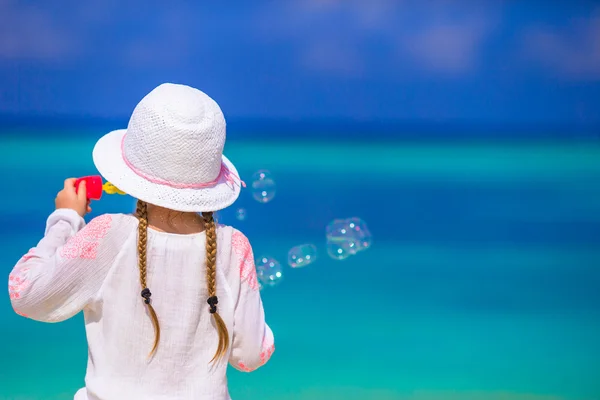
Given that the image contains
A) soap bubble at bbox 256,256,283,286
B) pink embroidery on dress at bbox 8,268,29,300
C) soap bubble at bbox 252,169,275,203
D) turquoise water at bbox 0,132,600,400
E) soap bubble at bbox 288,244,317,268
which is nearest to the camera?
pink embroidery on dress at bbox 8,268,29,300

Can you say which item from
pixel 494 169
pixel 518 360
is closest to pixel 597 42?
pixel 494 169

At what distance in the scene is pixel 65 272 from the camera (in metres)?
1.23

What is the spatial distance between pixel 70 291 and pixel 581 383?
2584 millimetres

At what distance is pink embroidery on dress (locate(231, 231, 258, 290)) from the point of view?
4.40ft

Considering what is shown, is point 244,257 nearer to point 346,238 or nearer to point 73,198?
point 73,198

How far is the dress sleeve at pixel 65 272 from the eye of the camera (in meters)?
1.22

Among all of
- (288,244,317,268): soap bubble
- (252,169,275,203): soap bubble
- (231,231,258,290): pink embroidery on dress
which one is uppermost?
(252,169,275,203): soap bubble

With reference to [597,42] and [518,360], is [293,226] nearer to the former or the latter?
[518,360]

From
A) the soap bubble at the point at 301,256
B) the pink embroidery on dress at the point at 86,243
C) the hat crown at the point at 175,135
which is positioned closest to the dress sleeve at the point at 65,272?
the pink embroidery on dress at the point at 86,243

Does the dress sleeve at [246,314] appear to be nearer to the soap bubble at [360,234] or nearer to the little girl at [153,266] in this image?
the little girl at [153,266]

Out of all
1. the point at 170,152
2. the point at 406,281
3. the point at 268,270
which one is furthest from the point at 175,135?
the point at 406,281

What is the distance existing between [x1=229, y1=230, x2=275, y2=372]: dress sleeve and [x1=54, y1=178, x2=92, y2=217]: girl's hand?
233mm

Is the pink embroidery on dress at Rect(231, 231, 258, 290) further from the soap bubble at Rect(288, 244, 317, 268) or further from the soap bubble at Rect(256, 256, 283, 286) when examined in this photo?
the soap bubble at Rect(288, 244, 317, 268)

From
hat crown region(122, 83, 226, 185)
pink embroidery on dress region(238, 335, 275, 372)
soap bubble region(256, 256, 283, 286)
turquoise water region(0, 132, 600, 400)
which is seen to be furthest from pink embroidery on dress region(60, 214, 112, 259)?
turquoise water region(0, 132, 600, 400)
